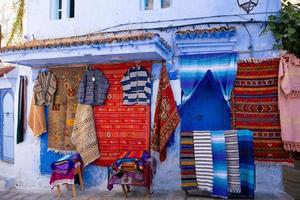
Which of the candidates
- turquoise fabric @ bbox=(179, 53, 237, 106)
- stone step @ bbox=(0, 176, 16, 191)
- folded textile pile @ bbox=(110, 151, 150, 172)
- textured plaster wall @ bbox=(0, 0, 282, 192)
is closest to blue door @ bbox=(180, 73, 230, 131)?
turquoise fabric @ bbox=(179, 53, 237, 106)

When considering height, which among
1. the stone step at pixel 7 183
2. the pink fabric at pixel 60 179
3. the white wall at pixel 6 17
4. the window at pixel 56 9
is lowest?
the stone step at pixel 7 183

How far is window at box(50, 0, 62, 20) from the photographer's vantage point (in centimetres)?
799

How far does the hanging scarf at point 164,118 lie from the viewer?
6.47 metres

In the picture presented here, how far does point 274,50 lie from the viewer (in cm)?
617

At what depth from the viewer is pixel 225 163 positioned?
18.7ft

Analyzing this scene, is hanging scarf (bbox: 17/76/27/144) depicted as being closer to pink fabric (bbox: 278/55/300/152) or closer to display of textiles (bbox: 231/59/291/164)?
display of textiles (bbox: 231/59/291/164)

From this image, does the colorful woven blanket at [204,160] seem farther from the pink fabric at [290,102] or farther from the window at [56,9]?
the window at [56,9]

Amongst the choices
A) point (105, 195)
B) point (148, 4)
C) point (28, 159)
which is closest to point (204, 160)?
point (105, 195)

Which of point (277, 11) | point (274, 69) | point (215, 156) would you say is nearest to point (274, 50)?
point (274, 69)

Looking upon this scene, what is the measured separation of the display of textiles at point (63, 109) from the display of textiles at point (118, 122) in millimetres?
582

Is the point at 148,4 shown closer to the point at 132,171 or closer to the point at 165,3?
the point at 165,3

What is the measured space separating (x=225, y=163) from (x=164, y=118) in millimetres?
1530

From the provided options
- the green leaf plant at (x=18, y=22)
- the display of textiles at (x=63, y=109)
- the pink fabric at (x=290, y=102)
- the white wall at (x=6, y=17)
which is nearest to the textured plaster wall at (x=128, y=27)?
the pink fabric at (x=290, y=102)

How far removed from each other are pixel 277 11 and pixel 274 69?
117 cm
